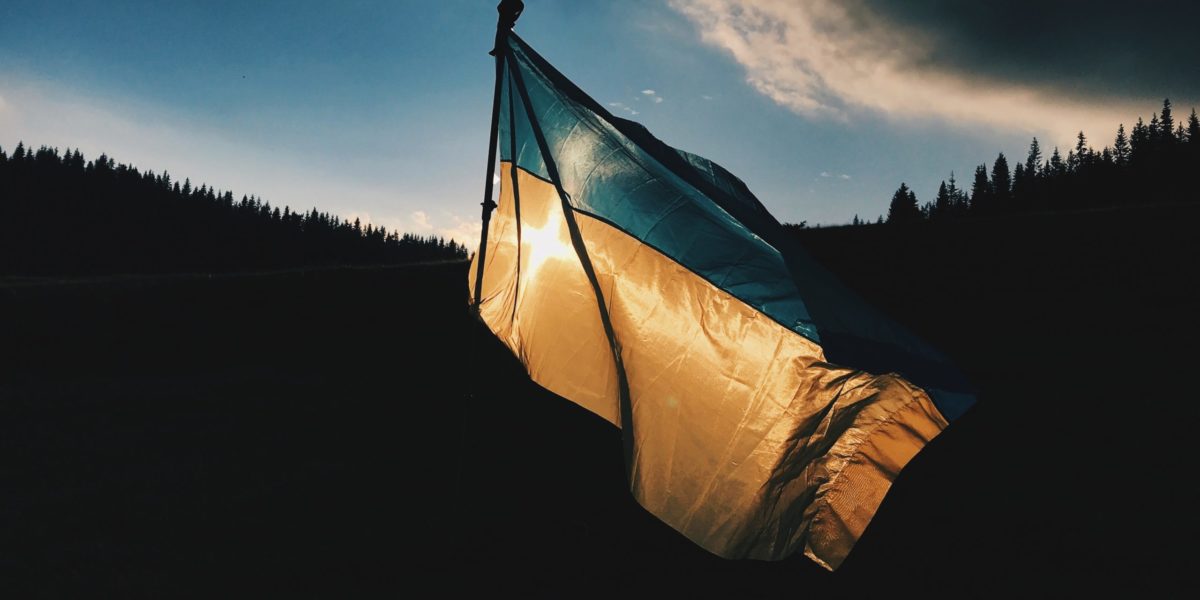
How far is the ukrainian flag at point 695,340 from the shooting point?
3773 mm

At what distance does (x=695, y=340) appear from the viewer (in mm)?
4328

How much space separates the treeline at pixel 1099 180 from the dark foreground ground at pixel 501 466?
47.5 m

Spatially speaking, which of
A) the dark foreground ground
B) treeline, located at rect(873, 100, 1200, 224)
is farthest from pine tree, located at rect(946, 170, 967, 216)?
the dark foreground ground

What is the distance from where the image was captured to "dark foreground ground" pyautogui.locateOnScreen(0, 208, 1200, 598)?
719 centimetres

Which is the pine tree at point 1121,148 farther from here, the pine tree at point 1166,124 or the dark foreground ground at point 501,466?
the dark foreground ground at point 501,466

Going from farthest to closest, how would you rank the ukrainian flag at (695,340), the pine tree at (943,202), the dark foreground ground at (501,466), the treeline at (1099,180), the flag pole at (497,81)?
1. the pine tree at (943,202)
2. the treeline at (1099,180)
3. the dark foreground ground at (501,466)
4. the flag pole at (497,81)
5. the ukrainian flag at (695,340)

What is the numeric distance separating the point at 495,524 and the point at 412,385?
39.8ft

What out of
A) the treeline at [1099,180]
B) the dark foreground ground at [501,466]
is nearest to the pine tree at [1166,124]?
the treeline at [1099,180]

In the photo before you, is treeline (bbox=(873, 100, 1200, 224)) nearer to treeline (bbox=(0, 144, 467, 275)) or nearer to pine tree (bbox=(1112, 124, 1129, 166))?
pine tree (bbox=(1112, 124, 1129, 166))

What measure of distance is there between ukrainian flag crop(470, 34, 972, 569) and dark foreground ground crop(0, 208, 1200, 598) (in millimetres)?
1055

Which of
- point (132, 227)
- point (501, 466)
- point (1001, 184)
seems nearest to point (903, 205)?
point (1001, 184)

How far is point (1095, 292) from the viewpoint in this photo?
23812 millimetres

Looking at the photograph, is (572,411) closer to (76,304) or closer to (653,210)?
(653,210)

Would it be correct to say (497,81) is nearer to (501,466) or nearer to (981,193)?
(501,466)
